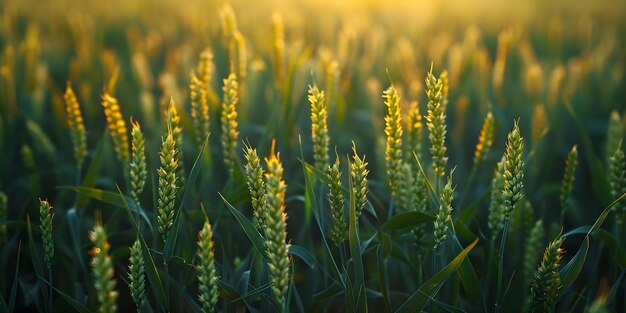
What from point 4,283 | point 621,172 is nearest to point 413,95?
point 621,172

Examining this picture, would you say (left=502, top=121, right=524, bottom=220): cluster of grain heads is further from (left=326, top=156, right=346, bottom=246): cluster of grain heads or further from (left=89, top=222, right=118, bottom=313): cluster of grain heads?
(left=89, top=222, right=118, bottom=313): cluster of grain heads

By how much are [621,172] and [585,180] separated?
1.00m

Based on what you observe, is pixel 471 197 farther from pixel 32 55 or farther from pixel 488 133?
pixel 32 55

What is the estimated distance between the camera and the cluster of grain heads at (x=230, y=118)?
1151 millimetres

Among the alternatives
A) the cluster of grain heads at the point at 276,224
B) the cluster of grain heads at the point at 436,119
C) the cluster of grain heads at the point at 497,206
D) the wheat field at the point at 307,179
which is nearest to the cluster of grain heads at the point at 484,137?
the wheat field at the point at 307,179

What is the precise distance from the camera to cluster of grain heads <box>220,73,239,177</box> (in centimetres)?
115

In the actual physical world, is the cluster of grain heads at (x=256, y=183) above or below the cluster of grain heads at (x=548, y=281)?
above

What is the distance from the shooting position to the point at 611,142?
142 cm

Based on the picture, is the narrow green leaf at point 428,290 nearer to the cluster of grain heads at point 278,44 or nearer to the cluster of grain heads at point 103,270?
the cluster of grain heads at point 103,270

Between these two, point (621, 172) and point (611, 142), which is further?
point (611, 142)

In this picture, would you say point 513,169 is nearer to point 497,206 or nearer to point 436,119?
point 436,119

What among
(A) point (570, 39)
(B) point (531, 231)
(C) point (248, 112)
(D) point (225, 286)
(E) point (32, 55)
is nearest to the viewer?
(D) point (225, 286)

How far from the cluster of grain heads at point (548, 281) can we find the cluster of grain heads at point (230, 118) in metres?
0.59

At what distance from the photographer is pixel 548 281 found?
0.96 m
